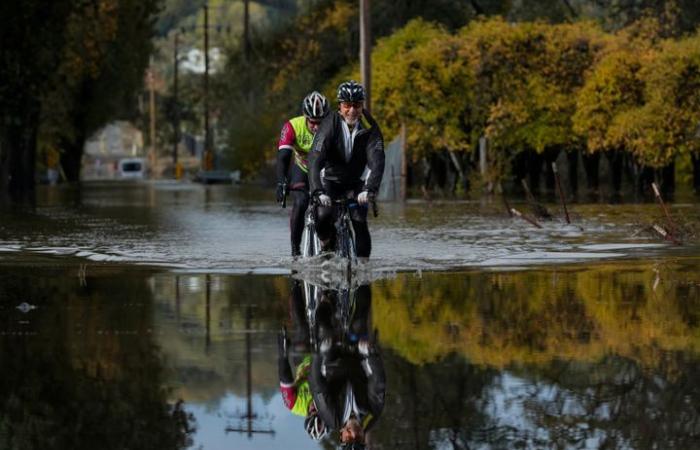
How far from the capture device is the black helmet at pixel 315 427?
26.1ft

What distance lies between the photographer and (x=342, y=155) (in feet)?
55.8

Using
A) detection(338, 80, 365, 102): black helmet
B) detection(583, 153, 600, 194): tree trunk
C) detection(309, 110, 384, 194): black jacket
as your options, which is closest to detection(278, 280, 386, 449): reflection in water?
detection(309, 110, 384, 194): black jacket

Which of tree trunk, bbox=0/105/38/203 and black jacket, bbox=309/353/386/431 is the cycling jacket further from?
tree trunk, bbox=0/105/38/203

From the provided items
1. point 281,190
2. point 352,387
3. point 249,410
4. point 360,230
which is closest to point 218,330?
point 352,387

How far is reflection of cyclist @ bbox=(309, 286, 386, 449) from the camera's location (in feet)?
27.1

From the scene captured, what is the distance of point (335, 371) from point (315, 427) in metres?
1.92

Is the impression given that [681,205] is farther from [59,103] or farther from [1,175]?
[59,103]

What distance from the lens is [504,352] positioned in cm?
1090

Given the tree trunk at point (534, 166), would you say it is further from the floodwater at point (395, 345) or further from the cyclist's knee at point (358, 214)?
the cyclist's knee at point (358, 214)

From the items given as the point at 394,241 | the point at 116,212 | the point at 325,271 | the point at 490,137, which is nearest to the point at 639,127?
the point at 490,137

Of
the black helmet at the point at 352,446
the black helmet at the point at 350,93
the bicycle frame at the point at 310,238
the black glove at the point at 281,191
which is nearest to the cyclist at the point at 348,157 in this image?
the black helmet at the point at 350,93

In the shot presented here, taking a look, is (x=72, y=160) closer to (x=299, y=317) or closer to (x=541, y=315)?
(x=299, y=317)

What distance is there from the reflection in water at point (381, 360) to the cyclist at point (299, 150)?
1566mm

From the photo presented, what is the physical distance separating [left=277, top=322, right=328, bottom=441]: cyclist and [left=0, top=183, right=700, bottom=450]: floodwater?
0.21 ft
